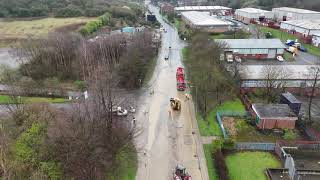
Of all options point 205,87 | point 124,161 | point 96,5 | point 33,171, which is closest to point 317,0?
point 96,5

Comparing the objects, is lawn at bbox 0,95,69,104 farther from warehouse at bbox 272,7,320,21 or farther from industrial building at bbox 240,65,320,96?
warehouse at bbox 272,7,320,21

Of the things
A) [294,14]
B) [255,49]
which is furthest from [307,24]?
[255,49]

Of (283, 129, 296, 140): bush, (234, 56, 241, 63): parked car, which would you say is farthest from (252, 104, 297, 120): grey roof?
(234, 56, 241, 63): parked car

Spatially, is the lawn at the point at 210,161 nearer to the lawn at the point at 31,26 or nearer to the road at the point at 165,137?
the road at the point at 165,137

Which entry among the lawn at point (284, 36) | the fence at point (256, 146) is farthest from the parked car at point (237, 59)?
the fence at point (256, 146)

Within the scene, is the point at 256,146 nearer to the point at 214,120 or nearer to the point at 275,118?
the point at 275,118

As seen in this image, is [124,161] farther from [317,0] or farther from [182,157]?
[317,0]
